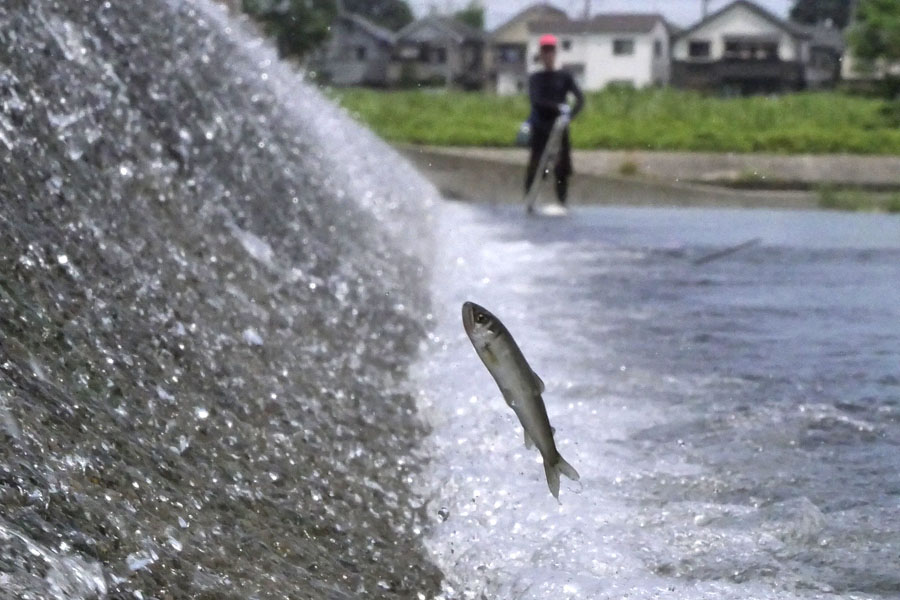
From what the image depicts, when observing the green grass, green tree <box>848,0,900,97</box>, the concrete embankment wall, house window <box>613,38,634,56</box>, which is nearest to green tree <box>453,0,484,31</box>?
house window <box>613,38,634,56</box>

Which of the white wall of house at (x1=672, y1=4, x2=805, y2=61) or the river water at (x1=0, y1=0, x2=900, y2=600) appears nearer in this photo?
the river water at (x1=0, y1=0, x2=900, y2=600)

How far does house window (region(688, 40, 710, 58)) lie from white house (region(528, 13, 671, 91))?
2.90 ft

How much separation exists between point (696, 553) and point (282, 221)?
234 cm

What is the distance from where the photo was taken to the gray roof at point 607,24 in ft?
157

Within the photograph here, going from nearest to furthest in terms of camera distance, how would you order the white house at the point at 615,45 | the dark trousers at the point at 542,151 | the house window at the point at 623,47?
the dark trousers at the point at 542,151 → the white house at the point at 615,45 → the house window at the point at 623,47

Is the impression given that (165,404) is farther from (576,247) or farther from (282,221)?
(576,247)

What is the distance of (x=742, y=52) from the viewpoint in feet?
142

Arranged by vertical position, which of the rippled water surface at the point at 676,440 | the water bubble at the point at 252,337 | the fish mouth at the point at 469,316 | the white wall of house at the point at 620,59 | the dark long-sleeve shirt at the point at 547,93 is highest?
the white wall of house at the point at 620,59

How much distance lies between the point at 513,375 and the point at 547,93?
1032 centimetres

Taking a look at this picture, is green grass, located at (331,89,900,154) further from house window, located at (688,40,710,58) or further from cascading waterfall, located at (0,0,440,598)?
cascading waterfall, located at (0,0,440,598)

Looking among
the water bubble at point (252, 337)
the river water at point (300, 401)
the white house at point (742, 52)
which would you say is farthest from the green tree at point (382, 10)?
the water bubble at point (252, 337)

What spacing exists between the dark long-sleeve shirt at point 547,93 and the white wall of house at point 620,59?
33.4 m

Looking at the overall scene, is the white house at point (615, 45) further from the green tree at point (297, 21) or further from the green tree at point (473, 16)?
the green tree at point (297, 21)

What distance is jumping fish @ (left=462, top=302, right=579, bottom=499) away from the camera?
2279 millimetres
